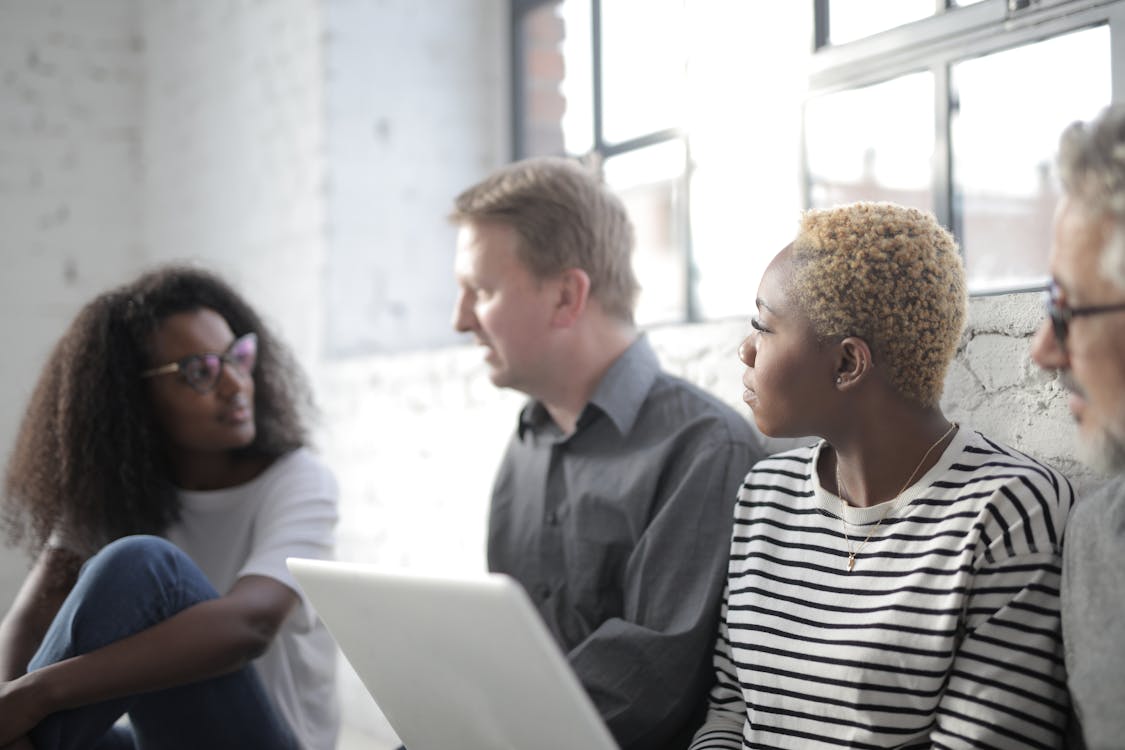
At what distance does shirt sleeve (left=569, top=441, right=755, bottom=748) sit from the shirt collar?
0.56ft

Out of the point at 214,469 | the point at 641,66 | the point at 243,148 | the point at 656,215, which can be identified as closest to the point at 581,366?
the point at 214,469

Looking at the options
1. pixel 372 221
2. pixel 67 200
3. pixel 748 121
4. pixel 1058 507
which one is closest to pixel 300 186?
pixel 372 221

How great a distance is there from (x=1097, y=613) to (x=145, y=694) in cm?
132

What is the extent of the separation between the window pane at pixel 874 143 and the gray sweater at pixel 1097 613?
44.4 inches

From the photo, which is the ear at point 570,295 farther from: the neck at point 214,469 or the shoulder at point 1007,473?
the shoulder at point 1007,473

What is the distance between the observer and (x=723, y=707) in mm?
1605

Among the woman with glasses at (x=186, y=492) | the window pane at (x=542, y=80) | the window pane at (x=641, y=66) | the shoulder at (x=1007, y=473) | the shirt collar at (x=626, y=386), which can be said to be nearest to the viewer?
the shoulder at (x=1007, y=473)

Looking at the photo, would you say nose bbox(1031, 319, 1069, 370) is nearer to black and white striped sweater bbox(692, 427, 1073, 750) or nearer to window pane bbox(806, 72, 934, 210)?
black and white striped sweater bbox(692, 427, 1073, 750)

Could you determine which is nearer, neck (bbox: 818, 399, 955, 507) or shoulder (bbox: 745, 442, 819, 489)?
neck (bbox: 818, 399, 955, 507)

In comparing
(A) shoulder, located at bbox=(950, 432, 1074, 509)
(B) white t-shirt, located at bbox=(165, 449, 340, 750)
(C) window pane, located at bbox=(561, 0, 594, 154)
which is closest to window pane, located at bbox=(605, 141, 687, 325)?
(C) window pane, located at bbox=(561, 0, 594, 154)

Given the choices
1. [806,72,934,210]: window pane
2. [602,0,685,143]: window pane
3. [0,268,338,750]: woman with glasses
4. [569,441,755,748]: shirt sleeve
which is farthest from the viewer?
[602,0,685,143]: window pane

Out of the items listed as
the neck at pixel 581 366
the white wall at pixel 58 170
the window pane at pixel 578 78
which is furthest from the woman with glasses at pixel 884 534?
the white wall at pixel 58 170

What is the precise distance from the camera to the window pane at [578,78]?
3.29 metres

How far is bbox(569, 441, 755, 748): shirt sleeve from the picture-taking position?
5.40 ft
